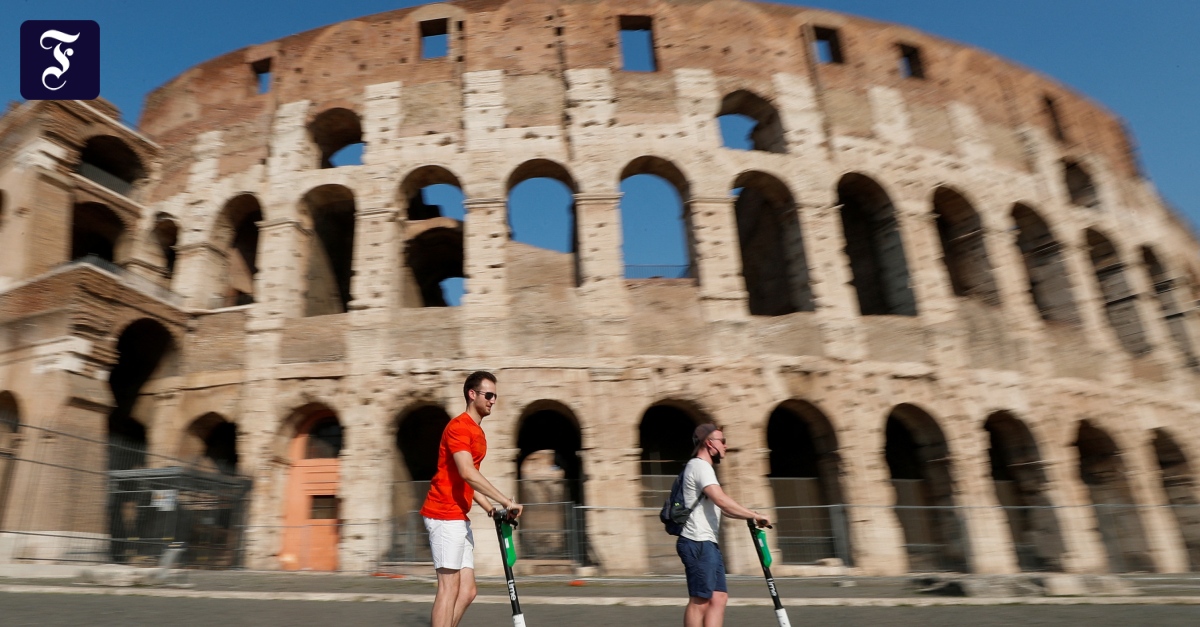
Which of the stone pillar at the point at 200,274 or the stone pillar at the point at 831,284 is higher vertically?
the stone pillar at the point at 200,274

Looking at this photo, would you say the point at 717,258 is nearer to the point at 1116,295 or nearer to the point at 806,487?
the point at 806,487

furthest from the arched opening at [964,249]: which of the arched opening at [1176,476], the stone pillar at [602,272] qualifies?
the stone pillar at [602,272]

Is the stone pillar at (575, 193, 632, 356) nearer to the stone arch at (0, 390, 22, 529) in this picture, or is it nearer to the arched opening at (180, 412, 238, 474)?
the arched opening at (180, 412, 238, 474)

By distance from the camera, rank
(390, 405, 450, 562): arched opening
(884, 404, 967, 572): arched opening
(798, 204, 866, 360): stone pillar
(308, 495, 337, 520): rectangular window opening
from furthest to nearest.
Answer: (798, 204, 866, 360): stone pillar → (308, 495, 337, 520): rectangular window opening → (884, 404, 967, 572): arched opening → (390, 405, 450, 562): arched opening

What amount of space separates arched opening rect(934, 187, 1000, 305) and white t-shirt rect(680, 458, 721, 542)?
553 inches

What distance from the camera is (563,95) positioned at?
1489cm

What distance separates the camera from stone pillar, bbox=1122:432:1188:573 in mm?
14070

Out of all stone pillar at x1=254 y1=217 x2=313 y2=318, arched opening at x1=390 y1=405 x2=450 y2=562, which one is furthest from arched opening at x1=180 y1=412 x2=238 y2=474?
arched opening at x1=390 y1=405 x2=450 y2=562

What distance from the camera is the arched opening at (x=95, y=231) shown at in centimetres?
1588

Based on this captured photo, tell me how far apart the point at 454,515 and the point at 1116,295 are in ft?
65.6

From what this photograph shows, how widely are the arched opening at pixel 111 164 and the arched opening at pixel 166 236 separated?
1.33m

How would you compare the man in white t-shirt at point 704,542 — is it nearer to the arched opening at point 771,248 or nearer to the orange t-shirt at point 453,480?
the orange t-shirt at point 453,480

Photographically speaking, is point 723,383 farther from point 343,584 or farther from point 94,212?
point 94,212

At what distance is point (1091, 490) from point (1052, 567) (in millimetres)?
3878
